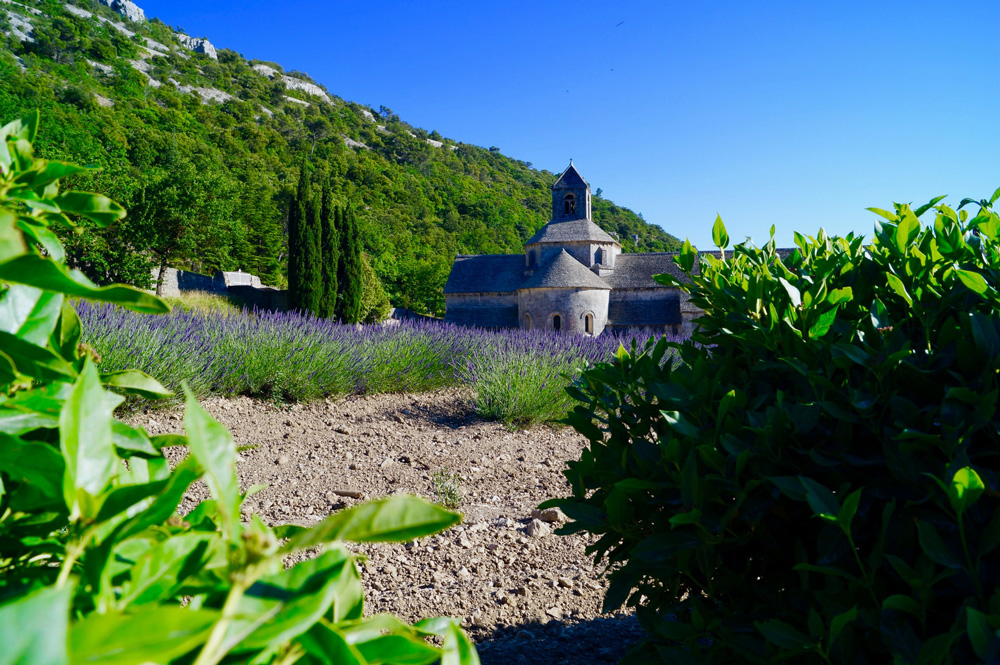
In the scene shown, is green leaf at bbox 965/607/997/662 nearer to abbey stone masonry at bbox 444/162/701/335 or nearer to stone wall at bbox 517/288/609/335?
abbey stone masonry at bbox 444/162/701/335

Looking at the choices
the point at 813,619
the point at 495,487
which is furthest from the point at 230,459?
the point at 495,487

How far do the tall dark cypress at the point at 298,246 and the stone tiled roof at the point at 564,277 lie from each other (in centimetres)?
987

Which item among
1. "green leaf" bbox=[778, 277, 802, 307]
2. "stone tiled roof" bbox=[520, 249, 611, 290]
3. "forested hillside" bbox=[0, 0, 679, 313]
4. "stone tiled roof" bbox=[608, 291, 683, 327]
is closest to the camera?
"green leaf" bbox=[778, 277, 802, 307]

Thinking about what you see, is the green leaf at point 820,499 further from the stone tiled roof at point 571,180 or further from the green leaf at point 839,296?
the stone tiled roof at point 571,180

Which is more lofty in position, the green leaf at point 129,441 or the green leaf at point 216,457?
the green leaf at point 216,457

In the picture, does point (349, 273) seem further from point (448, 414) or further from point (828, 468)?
point (828, 468)

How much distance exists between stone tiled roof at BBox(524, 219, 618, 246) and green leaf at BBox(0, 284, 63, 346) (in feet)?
97.6

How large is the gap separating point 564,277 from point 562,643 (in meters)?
23.9

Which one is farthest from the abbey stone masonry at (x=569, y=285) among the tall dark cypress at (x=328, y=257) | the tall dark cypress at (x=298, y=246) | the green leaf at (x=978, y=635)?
the green leaf at (x=978, y=635)

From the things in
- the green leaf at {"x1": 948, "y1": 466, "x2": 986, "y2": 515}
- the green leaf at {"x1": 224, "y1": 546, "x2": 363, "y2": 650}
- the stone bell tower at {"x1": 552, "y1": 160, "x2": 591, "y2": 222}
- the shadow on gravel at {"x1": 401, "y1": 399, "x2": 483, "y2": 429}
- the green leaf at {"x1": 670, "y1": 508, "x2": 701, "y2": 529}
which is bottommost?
the shadow on gravel at {"x1": 401, "y1": 399, "x2": 483, "y2": 429}

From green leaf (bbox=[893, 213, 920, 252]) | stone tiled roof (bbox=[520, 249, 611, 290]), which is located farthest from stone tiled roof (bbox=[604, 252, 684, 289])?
green leaf (bbox=[893, 213, 920, 252])

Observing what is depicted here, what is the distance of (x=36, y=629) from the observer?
27 cm

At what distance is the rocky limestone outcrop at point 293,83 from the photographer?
9469 cm

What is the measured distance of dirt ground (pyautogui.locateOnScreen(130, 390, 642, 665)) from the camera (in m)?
2.64
